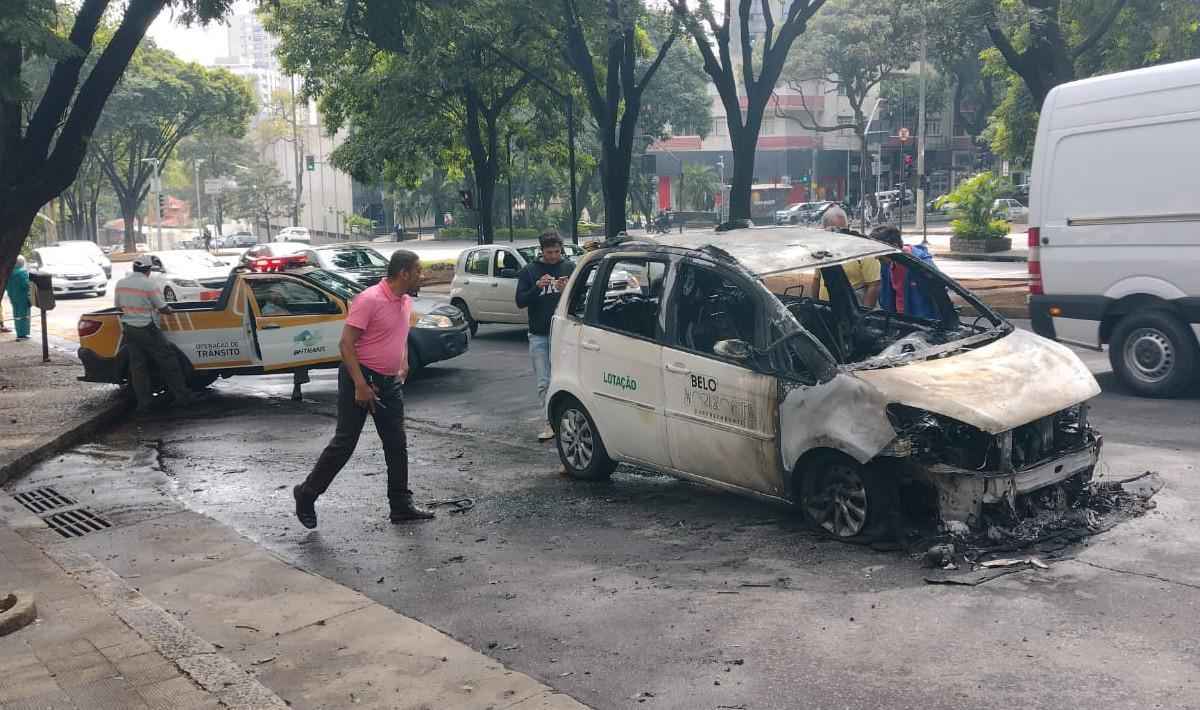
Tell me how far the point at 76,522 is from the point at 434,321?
6.64m

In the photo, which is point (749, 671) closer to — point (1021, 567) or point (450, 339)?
point (1021, 567)

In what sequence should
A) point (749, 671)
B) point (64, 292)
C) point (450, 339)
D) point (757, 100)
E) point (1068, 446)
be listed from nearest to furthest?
point (749, 671)
point (1068, 446)
point (450, 339)
point (757, 100)
point (64, 292)

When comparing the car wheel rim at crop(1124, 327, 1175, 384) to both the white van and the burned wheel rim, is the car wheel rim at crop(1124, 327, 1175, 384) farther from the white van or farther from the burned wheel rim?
the burned wheel rim

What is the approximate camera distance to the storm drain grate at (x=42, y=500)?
8.99 meters

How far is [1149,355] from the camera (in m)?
10.8

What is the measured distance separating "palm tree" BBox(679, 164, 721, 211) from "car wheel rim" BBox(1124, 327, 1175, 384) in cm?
6321

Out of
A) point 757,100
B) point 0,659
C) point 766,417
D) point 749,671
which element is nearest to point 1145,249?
point 766,417

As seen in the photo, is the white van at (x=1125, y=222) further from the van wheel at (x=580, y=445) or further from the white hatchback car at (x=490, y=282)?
the white hatchback car at (x=490, y=282)

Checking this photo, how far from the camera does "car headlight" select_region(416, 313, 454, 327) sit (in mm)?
14555

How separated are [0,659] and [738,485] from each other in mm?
3994

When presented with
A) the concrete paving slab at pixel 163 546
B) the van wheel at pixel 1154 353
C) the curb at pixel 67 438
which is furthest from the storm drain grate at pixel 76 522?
the van wheel at pixel 1154 353

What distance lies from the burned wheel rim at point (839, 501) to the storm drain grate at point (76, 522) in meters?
4.80

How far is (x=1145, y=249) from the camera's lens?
414 inches

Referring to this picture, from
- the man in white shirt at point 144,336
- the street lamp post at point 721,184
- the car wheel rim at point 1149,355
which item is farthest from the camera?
the street lamp post at point 721,184
